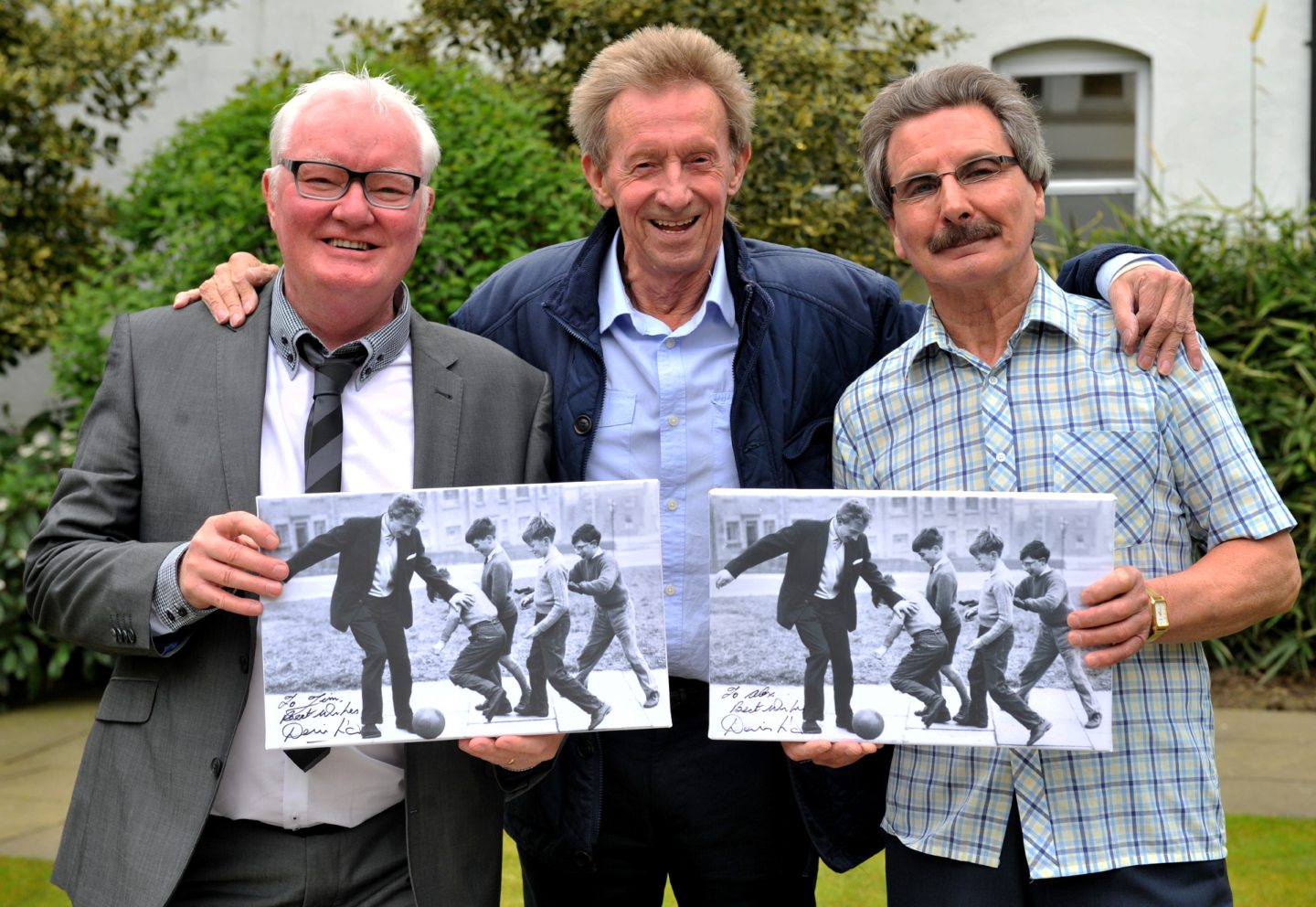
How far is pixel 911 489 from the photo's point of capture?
2.50 m

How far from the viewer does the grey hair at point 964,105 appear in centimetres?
252

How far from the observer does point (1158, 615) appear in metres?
2.24

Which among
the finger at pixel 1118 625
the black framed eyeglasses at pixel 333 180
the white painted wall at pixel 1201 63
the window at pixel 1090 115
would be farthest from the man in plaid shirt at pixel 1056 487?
the window at pixel 1090 115

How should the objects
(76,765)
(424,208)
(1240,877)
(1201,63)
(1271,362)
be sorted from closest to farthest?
(424,208) → (1240,877) → (76,765) → (1271,362) → (1201,63)

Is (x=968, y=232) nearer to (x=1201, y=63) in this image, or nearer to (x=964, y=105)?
(x=964, y=105)

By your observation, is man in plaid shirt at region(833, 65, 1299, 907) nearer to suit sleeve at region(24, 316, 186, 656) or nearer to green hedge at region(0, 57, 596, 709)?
suit sleeve at region(24, 316, 186, 656)

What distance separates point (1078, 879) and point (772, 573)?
733mm

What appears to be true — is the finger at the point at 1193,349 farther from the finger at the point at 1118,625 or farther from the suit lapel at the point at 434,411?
the suit lapel at the point at 434,411

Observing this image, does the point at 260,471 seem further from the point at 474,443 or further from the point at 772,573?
the point at 772,573

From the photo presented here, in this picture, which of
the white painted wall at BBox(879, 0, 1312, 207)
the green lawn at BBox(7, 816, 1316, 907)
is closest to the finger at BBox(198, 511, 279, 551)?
the green lawn at BBox(7, 816, 1316, 907)

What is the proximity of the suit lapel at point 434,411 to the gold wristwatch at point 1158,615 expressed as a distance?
1.24 metres

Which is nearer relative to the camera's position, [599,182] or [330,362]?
[330,362]

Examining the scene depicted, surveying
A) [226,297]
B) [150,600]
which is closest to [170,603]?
[150,600]

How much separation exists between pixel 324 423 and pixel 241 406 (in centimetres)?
15
